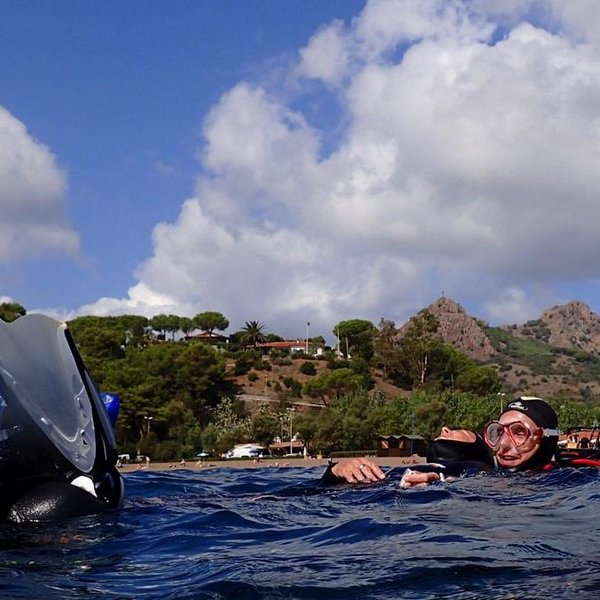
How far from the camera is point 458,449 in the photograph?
8.24 metres

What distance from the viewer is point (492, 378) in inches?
3755

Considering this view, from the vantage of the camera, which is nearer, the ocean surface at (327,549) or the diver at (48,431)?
the ocean surface at (327,549)

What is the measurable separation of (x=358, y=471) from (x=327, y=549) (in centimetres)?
313

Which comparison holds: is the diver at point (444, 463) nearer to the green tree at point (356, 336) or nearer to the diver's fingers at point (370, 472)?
the diver's fingers at point (370, 472)

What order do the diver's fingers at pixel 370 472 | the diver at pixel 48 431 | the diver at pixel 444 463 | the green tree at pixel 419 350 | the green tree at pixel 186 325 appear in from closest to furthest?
1. the diver at pixel 48 431
2. the diver's fingers at pixel 370 472
3. the diver at pixel 444 463
4. the green tree at pixel 419 350
5. the green tree at pixel 186 325

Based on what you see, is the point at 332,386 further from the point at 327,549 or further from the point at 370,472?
the point at 327,549

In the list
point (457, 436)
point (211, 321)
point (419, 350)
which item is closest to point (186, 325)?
point (211, 321)

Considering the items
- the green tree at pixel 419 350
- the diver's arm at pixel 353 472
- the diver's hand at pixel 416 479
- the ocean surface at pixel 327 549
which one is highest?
the green tree at pixel 419 350

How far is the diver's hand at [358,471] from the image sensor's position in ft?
24.1

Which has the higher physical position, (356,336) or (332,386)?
(356,336)

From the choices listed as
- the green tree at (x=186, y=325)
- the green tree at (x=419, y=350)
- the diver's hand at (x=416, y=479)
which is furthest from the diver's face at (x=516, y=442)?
the green tree at (x=186, y=325)

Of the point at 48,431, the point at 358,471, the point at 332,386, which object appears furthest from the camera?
the point at 332,386

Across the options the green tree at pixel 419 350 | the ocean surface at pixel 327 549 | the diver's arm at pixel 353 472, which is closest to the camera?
the ocean surface at pixel 327 549

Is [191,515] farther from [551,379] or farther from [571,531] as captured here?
[551,379]
